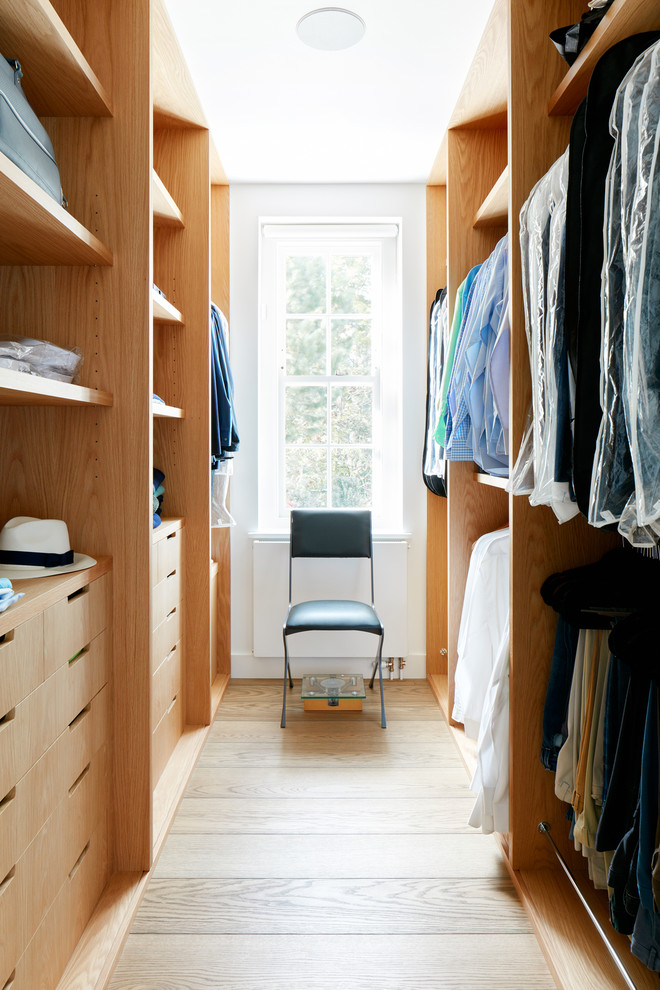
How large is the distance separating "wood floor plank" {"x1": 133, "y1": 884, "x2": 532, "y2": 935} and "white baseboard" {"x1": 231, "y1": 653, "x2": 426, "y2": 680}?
59.9 inches

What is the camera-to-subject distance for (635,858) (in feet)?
3.81

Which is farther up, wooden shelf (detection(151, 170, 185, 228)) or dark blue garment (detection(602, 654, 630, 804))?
wooden shelf (detection(151, 170, 185, 228))

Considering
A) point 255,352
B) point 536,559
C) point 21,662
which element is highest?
point 255,352

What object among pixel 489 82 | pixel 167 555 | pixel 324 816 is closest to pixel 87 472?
pixel 167 555

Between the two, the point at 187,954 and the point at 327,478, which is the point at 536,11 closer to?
the point at 327,478

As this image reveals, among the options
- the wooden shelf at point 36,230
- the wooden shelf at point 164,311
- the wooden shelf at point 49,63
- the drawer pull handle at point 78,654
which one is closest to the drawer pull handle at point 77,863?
the drawer pull handle at point 78,654

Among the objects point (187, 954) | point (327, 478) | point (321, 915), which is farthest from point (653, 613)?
point (327, 478)

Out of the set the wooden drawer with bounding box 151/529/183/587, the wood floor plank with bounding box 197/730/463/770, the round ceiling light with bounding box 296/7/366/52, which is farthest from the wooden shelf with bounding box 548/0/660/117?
the wood floor plank with bounding box 197/730/463/770

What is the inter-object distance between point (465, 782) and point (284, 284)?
96.8 inches

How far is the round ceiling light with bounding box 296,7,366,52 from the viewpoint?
6.36ft

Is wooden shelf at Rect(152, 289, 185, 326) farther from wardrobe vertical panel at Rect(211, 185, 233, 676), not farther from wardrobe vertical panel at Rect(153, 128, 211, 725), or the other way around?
wardrobe vertical panel at Rect(211, 185, 233, 676)

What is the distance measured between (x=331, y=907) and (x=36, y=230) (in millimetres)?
1710

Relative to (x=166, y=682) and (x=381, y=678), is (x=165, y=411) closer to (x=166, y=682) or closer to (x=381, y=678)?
(x=166, y=682)

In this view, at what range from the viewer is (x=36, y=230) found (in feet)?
4.45
